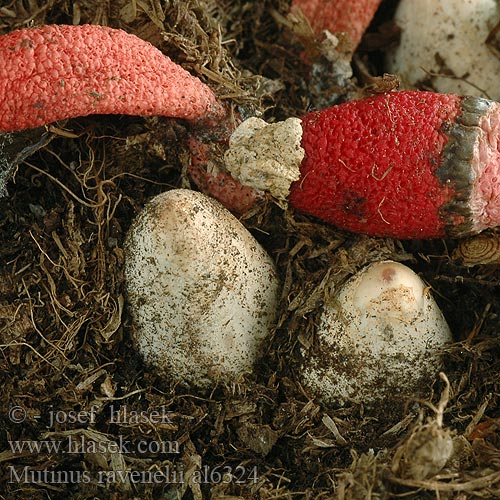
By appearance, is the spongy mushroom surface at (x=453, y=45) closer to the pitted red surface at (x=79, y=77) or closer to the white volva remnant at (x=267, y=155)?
the white volva remnant at (x=267, y=155)

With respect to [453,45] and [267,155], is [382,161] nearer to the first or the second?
[267,155]

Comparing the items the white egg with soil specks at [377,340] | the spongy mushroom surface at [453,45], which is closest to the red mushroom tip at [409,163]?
the white egg with soil specks at [377,340]

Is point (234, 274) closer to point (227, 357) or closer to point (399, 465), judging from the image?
point (227, 357)

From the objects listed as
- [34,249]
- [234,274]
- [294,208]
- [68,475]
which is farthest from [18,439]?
[294,208]

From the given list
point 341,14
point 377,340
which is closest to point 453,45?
point 341,14

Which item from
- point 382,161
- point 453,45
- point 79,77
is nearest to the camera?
point 79,77

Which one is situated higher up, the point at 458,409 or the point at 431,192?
the point at 431,192
